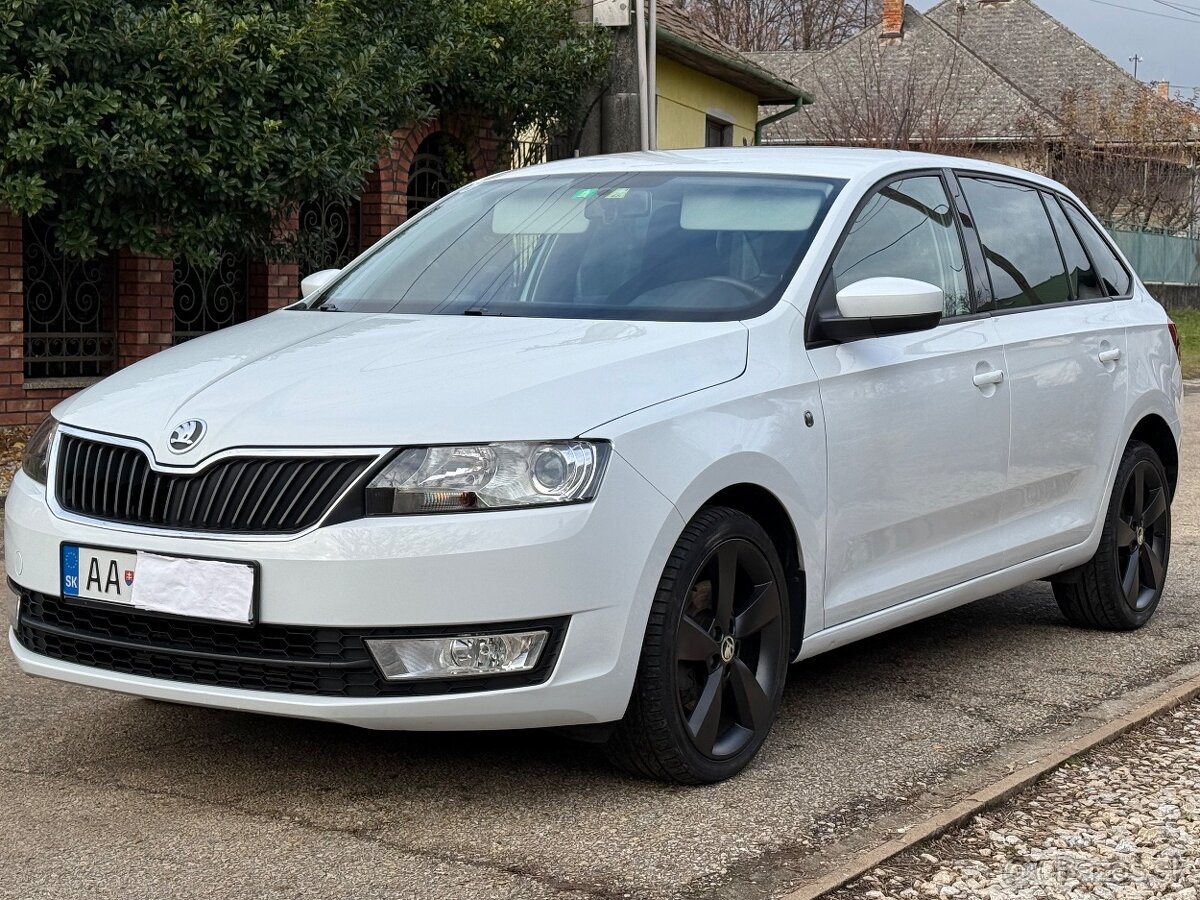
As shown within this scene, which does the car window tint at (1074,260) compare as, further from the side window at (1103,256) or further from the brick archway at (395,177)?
the brick archway at (395,177)

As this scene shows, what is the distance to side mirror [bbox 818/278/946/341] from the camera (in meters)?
4.78

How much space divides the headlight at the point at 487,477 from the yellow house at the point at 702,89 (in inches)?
588

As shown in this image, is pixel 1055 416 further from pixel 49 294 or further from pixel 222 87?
pixel 49 294

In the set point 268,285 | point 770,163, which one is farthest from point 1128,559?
point 268,285

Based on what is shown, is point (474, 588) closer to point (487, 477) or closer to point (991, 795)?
point (487, 477)

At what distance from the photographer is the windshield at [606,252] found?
488cm

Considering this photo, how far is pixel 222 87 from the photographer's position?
10.9 m

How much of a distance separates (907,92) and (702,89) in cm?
1797

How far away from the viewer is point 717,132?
938 inches

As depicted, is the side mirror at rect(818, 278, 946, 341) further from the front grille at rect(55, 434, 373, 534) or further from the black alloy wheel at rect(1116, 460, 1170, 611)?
the black alloy wheel at rect(1116, 460, 1170, 611)

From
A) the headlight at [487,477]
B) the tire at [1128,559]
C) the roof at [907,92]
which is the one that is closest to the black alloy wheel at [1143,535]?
the tire at [1128,559]

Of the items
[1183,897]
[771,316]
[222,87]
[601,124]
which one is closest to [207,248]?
[222,87]

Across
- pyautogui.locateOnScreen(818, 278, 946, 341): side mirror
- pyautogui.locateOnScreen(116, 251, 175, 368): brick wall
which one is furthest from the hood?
pyautogui.locateOnScreen(116, 251, 175, 368): brick wall

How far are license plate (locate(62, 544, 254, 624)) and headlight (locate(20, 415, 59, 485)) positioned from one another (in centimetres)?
32
